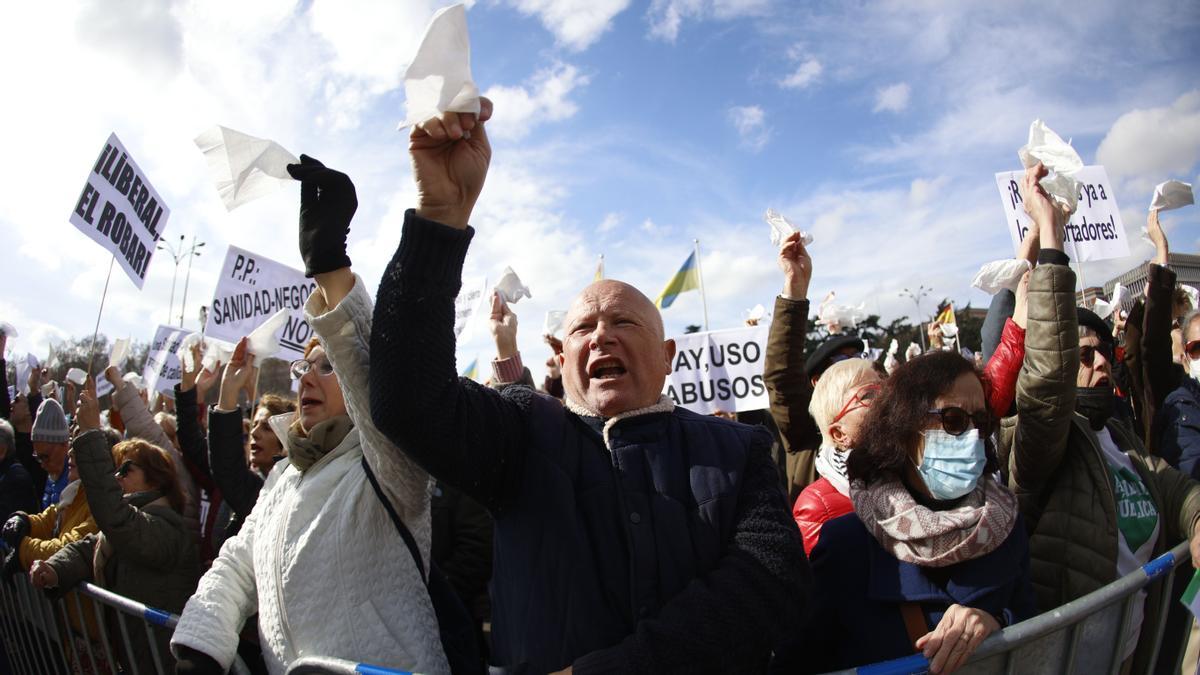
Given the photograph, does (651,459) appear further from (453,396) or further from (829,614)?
(829,614)

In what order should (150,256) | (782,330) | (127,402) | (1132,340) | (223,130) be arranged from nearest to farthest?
(223,130) < (782,330) < (1132,340) < (127,402) < (150,256)

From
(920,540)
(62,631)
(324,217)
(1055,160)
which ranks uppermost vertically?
(1055,160)

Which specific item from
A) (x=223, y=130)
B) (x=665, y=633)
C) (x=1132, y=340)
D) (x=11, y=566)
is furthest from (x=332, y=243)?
(x=1132, y=340)

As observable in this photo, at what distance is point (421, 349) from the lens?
4.58ft

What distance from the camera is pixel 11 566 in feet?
12.7

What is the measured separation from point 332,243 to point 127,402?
12.9 feet

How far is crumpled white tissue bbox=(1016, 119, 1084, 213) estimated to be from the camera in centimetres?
272

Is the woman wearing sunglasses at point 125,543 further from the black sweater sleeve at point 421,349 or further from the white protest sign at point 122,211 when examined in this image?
the white protest sign at point 122,211

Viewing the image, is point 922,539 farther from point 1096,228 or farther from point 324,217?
point 1096,228

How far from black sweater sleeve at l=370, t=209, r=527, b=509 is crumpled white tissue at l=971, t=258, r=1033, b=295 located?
2705 mm

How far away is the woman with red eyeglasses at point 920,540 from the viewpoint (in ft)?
5.88

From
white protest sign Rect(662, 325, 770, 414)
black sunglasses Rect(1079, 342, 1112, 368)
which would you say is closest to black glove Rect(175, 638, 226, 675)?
black sunglasses Rect(1079, 342, 1112, 368)

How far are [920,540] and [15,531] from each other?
441 cm

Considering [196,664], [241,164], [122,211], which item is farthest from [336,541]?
[122,211]
